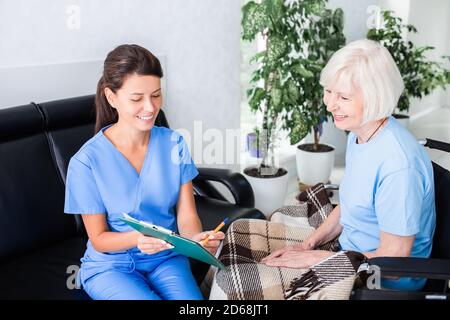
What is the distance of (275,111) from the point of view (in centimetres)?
316

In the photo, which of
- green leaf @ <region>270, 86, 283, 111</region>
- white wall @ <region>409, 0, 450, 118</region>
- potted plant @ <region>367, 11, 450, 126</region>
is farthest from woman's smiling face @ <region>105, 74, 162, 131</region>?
white wall @ <region>409, 0, 450, 118</region>

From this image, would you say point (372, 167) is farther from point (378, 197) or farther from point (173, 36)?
point (173, 36)

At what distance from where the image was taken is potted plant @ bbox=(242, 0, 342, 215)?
9.54ft

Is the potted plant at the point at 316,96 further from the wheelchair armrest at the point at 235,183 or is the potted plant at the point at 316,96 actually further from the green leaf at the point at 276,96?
the wheelchair armrest at the point at 235,183

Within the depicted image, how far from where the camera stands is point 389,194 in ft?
4.42

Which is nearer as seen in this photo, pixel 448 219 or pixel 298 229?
pixel 448 219

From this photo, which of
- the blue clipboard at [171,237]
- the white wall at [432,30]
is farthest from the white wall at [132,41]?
the white wall at [432,30]

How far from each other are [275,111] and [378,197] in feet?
5.98

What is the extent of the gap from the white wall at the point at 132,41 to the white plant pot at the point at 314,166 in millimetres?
672

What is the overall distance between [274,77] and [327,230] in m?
1.62

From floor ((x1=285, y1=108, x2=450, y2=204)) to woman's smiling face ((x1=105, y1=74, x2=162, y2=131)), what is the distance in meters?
2.11

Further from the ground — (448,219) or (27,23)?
(27,23)

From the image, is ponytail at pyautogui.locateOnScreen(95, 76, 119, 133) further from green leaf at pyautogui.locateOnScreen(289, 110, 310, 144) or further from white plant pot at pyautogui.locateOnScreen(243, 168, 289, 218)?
green leaf at pyautogui.locateOnScreen(289, 110, 310, 144)
